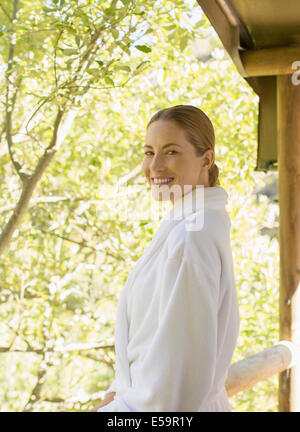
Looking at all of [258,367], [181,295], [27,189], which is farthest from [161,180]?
[27,189]

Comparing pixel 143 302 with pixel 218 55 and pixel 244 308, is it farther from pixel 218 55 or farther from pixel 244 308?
pixel 218 55

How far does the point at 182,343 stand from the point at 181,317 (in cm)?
5

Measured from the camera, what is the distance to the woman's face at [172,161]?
48.0 inches

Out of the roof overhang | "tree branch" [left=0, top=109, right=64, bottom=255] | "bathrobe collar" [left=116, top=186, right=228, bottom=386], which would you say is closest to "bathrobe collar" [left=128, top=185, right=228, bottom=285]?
"bathrobe collar" [left=116, top=186, right=228, bottom=386]

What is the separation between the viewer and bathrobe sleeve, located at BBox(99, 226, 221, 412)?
1.00 meters

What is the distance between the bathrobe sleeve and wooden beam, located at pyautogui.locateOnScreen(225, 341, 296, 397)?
3.31ft

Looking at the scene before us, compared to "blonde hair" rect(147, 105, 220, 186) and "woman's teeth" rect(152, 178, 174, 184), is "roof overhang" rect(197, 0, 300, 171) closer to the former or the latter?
"blonde hair" rect(147, 105, 220, 186)

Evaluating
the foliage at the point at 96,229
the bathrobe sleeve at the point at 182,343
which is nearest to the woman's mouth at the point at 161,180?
the bathrobe sleeve at the point at 182,343

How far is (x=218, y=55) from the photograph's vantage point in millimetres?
4887

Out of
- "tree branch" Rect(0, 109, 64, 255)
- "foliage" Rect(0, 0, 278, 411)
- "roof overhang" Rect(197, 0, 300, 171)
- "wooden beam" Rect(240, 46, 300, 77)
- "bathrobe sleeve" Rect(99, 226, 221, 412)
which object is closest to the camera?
"bathrobe sleeve" Rect(99, 226, 221, 412)

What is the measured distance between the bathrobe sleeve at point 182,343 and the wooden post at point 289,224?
1582 millimetres

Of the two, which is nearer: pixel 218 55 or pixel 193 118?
pixel 193 118
